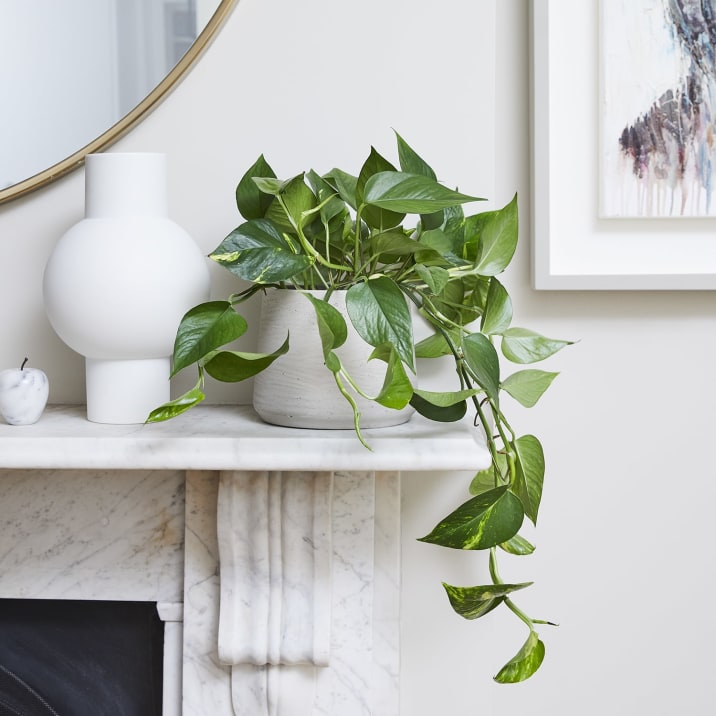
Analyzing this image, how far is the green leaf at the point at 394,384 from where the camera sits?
0.56m

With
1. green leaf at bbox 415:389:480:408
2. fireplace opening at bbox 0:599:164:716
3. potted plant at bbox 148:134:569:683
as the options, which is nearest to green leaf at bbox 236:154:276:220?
potted plant at bbox 148:134:569:683

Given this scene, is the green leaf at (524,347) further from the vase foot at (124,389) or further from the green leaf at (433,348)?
the vase foot at (124,389)

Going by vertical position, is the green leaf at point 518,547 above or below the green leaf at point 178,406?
below

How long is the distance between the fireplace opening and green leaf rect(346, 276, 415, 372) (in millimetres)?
452

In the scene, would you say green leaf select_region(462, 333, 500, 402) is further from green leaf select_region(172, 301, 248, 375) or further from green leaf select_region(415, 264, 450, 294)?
green leaf select_region(172, 301, 248, 375)

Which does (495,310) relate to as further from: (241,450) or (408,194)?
(241,450)

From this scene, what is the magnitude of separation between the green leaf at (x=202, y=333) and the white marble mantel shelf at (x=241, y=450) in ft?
0.26

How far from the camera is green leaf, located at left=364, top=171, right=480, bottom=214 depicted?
1.96 feet

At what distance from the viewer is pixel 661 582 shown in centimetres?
86

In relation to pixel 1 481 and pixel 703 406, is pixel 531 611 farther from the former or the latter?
pixel 1 481

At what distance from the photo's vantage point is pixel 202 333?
60 cm

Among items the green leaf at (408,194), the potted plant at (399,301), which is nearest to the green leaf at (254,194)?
the potted plant at (399,301)

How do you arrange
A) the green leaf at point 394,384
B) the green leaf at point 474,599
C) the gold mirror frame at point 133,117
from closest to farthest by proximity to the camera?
the green leaf at point 394,384 → the green leaf at point 474,599 → the gold mirror frame at point 133,117

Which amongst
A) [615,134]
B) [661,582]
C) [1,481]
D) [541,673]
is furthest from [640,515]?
[1,481]
